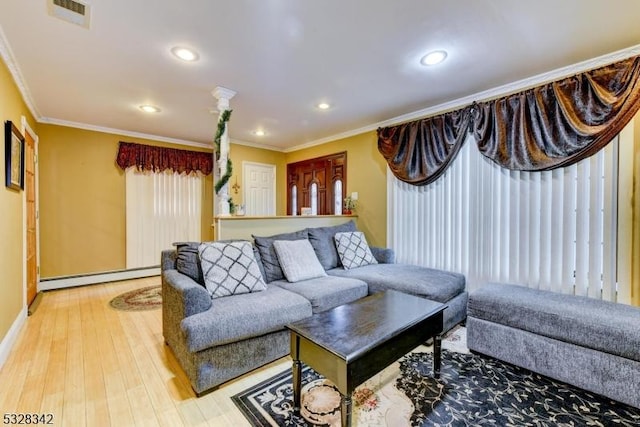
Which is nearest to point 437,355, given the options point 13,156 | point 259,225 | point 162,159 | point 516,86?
point 259,225

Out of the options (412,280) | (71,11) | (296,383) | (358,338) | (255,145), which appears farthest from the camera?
(255,145)

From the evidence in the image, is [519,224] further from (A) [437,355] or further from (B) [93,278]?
(B) [93,278]

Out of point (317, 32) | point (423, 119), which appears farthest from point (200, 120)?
point (423, 119)

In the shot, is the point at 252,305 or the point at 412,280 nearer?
the point at 252,305

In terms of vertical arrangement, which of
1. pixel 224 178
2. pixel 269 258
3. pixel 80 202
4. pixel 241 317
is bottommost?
pixel 241 317

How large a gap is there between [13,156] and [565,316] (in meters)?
4.63

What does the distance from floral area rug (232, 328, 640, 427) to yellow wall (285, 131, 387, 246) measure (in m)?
2.31

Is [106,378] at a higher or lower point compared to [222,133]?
lower

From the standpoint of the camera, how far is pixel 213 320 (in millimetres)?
1799

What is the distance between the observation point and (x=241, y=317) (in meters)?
1.89

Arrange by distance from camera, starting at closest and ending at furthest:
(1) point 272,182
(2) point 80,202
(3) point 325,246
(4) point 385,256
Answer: (3) point 325,246 → (4) point 385,256 → (2) point 80,202 → (1) point 272,182

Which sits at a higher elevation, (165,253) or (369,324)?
(165,253)

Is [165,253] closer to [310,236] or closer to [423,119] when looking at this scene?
[310,236]

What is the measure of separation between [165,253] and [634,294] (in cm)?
385
